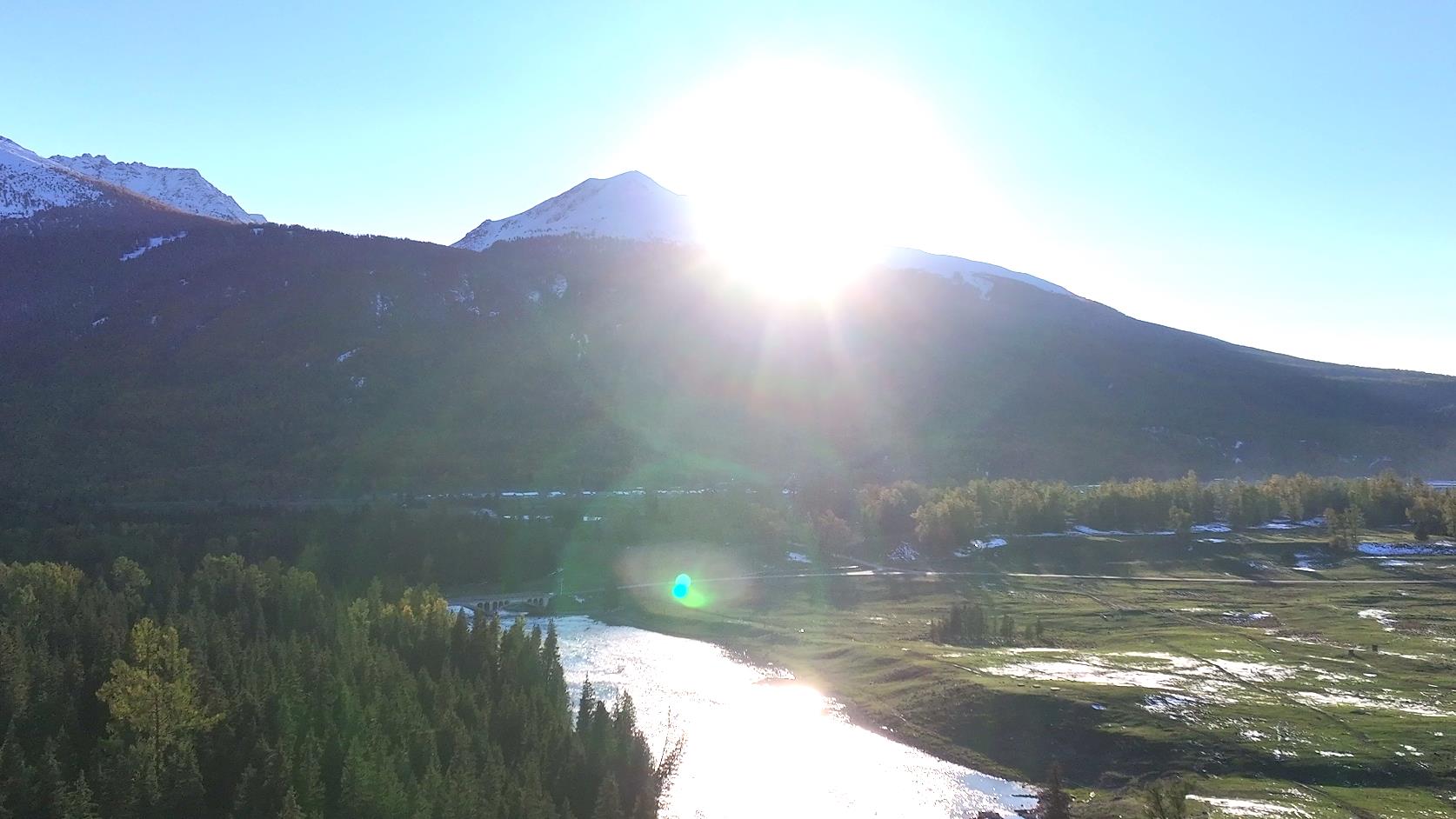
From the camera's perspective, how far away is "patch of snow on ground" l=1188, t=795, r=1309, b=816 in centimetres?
6906

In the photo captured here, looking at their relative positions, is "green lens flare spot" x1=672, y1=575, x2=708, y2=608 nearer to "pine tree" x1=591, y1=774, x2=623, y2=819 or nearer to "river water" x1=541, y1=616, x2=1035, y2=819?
"river water" x1=541, y1=616, x2=1035, y2=819

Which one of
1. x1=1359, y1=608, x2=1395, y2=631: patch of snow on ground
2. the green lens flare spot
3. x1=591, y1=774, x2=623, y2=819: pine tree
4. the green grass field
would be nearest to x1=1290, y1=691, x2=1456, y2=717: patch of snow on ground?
the green grass field

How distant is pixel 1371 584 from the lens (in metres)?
154

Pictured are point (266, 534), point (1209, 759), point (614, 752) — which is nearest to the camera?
point (614, 752)

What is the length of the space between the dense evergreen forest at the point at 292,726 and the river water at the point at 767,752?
21.0 ft

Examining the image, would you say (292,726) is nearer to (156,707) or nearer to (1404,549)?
(156,707)

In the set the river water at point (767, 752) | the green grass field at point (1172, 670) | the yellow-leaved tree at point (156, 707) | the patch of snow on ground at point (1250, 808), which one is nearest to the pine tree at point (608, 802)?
the river water at point (767, 752)

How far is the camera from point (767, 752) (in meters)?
86.4

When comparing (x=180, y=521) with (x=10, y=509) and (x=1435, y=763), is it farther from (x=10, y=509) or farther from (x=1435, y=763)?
(x=1435, y=763)

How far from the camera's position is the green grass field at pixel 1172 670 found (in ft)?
254

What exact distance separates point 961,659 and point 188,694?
8116 cm

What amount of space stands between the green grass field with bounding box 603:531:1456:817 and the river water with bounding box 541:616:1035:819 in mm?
5105

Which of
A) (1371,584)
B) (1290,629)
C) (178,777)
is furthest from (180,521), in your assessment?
(1371,584)

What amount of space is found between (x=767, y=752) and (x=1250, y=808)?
38.1m
